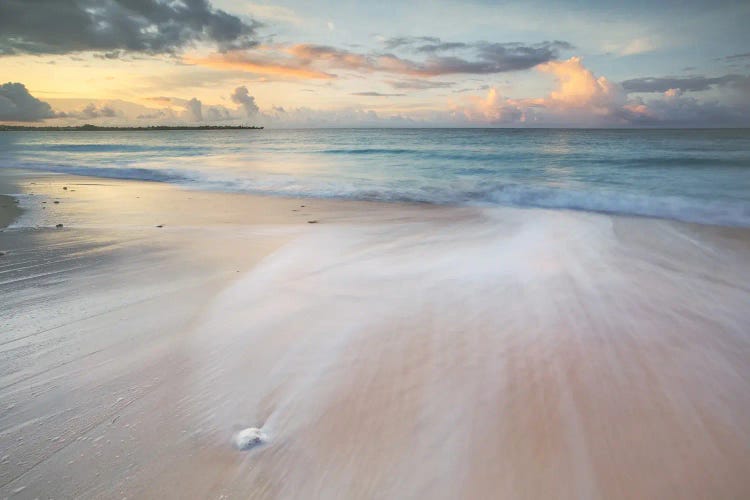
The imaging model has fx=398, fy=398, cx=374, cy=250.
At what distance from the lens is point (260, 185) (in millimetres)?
11844

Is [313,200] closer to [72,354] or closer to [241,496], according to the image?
[72,354]

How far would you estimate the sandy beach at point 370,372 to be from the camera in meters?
1.67

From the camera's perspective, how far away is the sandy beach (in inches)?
65.8

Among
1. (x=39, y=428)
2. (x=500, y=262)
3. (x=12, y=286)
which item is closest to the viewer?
(x=39, y=428)

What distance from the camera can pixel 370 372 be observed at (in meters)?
2.35

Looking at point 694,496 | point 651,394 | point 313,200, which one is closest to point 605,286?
point 651,394

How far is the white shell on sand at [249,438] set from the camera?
1.78m

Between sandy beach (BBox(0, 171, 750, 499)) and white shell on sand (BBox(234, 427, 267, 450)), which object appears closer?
sandy beach (BBox(0, 171, 750, 499))

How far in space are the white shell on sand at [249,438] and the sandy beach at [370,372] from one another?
3 cm

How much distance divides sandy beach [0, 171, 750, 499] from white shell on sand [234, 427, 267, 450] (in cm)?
3

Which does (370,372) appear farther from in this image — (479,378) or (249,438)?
(249,438)

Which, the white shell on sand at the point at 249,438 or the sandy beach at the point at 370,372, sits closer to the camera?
the sandy beach at the point at 370,372

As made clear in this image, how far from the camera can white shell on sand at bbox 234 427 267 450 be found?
A: 70.1 inches

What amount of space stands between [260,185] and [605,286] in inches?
398
